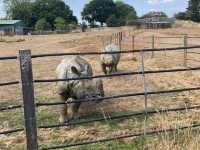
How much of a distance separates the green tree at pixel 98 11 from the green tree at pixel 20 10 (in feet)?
48.7

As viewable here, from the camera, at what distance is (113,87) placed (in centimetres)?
1288

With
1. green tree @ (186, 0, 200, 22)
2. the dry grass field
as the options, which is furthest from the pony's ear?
green tree @ (186, 0, 200, 22)

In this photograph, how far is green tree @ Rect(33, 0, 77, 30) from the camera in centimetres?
10668

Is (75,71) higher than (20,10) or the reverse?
the reverse

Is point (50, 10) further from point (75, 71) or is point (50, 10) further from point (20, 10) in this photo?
point (75, 71)

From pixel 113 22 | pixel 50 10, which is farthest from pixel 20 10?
pixel 113 22

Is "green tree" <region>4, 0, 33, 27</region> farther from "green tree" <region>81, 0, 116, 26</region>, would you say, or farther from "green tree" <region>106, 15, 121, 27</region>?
"green tree" <region>106, 15, 121, 27</region>

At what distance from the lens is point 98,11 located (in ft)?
379

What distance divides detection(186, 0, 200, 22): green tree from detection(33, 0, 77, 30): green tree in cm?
3051

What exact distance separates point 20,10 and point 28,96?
355 feet

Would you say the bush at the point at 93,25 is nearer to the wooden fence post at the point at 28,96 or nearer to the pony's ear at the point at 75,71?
the pony's ear at the point at 75,71

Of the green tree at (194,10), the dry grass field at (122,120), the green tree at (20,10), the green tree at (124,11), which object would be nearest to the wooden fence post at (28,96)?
the dry grass field at (122,120)

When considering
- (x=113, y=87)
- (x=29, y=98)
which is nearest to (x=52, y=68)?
(x=113, y=87)

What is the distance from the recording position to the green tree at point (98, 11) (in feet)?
379
